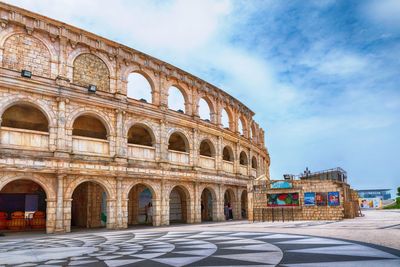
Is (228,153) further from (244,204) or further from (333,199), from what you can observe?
(333,199)

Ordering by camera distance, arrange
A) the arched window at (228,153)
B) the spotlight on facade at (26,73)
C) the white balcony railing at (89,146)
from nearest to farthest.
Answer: the spotlight on facade at (26,73)
the white balcony railing at (89,146)
the arched window at (228,153)

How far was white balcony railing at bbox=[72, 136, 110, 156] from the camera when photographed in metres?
19.0

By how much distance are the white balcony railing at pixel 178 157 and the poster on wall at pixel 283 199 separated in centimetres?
610

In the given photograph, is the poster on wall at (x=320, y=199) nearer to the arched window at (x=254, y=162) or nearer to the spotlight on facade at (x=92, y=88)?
the spotlight on facade at (x=92, y=88)

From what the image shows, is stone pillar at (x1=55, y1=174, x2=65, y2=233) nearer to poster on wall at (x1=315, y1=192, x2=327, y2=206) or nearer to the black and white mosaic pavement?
the black and white mosaic pavement

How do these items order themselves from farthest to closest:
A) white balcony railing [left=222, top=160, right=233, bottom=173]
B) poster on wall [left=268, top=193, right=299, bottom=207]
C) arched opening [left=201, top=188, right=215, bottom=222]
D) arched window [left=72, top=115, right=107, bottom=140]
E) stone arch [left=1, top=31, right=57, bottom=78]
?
arched opening [left=201, top=188, right=215, bottom=222]
white balcony railing [left=222, top=160, right=233, bottom=173]
arched window [left=72, top=115, right=107, bottom=140]
poster on wall [left=268, top=193, right=299, bottom=207]
stone arch [left=1, top=31, right=57, bottom=78]

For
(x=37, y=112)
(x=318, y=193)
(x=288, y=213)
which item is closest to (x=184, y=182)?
(x=288, y=213)

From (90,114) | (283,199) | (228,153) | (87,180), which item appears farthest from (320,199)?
(90,114)

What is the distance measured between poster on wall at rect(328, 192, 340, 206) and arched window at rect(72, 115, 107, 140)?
46.2 ft

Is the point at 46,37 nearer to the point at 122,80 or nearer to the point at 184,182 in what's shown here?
the point at 122,80

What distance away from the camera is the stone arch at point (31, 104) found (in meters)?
16.8

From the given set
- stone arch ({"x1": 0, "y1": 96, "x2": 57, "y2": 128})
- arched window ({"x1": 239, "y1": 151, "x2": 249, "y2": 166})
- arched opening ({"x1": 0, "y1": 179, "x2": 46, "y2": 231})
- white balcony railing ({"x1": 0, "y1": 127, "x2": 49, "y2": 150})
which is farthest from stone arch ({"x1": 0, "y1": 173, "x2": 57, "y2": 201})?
arched window ({"x1": 239, "y1": 151, "x2": 249, "y2": 166})

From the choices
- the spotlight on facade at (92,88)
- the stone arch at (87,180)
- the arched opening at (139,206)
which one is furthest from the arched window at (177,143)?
the spotlight on facade at (92,88)

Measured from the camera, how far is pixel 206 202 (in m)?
30.4
